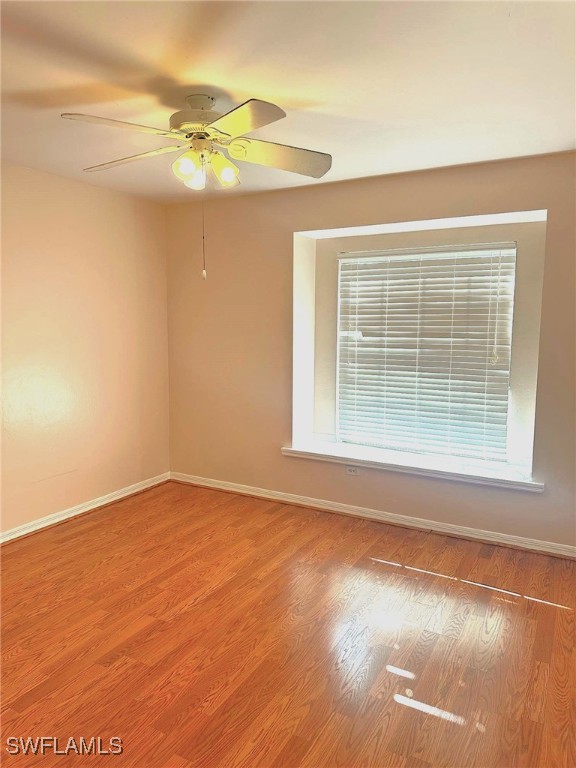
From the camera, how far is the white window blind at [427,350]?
11.9 ft

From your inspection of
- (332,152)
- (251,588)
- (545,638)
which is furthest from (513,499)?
(332,152)

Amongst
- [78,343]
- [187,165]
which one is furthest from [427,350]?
[78,343]

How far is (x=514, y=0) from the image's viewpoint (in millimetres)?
1620

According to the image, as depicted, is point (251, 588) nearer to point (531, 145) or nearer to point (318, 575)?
point (318, 575)

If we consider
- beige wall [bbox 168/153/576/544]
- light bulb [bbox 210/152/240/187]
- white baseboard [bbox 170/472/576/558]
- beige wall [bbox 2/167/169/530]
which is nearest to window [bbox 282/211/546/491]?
beige wall [bbox 168/153/576/544]

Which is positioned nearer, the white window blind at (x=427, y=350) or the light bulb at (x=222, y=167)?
the light bulb at (x=222, y=167)

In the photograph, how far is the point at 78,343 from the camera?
3826mm

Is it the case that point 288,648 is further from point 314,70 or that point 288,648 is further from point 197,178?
point 314,70

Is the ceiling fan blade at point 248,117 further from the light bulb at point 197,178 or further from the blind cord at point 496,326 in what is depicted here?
the blind cord at point 496,326

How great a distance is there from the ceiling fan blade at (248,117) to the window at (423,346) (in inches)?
73.0

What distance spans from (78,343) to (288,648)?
2637 millimetres

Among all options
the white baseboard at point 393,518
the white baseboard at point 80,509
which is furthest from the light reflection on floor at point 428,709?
the white baseboard at point 80,509

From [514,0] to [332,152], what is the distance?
147cm

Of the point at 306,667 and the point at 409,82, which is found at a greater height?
the point at 409,82
